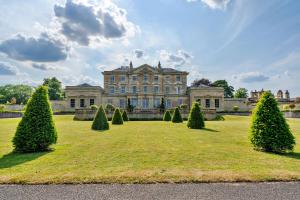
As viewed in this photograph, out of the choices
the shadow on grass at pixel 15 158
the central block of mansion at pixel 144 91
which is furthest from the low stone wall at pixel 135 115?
the shadow on grass at pixel 15 158

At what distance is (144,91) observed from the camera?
46.9 meters

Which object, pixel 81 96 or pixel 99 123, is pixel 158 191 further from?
pixel 81 96

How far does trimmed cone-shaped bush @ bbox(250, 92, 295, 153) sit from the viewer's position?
25.5 feet

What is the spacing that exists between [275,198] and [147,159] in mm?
3653

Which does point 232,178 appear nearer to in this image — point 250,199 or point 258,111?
point 250,199

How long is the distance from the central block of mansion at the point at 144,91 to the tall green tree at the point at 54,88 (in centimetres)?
2993

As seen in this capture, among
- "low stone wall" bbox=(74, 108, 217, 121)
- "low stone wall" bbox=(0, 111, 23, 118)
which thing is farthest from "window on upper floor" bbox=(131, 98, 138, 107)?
"low stone wall" bbox=(0, 111, 23, 118)

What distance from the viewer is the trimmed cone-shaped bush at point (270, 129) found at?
7.76 metres

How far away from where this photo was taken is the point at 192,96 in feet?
147

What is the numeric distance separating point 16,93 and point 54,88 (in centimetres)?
1962

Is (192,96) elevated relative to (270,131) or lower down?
elevated

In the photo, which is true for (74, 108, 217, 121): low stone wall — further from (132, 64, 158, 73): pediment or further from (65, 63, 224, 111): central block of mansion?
(132, 64, 158, 73): pediment

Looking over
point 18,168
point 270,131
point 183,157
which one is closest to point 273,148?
point 270,131

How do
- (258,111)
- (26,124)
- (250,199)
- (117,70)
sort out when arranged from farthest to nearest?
(117,70)
(258,111)
(26,124)
(250,199)
